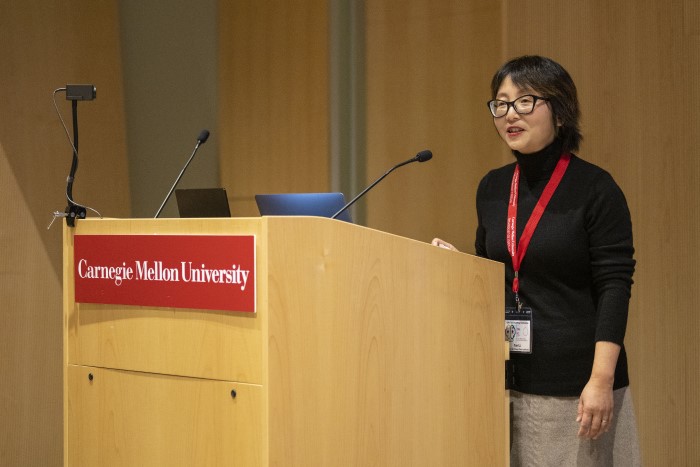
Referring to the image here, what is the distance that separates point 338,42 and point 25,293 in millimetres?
1820

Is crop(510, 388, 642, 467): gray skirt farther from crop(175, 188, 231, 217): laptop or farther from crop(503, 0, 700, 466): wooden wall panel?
crop(503, 0, 700, 466): wooden wall panel

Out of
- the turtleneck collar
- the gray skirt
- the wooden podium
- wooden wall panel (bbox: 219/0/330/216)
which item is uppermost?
wooden wall panel (bbox: 219/0/330/216)

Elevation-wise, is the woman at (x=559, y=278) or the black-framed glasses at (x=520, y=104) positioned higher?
the black-framed glasses at (x=520, y=104)

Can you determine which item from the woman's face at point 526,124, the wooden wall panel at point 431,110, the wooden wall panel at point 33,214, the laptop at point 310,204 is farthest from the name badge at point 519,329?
the wooden wall panel at point 33,214

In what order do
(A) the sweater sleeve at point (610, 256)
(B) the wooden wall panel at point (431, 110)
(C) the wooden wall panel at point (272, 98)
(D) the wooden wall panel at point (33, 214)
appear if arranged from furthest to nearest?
(C) the wooden wall panel at point (272, 98) < (B) the wooden wall panel at point (431, 110) < (D) the wooden wall panel at point (33, 214) < (A) the sweater sleeve at point (610, 256)

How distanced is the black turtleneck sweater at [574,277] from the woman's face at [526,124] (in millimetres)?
33

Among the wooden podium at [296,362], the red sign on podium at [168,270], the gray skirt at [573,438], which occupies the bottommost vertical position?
the gray skirt at [573,438]

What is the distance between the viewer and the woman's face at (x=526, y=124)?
6.50 ft

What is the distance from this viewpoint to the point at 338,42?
13.3ft

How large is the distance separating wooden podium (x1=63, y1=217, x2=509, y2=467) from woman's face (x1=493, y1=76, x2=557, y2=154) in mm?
331

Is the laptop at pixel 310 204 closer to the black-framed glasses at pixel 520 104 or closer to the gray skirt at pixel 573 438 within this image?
the black-framed glasses at pixel 520 104

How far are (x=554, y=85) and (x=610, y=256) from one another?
0.42 meters

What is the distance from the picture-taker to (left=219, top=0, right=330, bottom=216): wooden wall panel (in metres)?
4.15

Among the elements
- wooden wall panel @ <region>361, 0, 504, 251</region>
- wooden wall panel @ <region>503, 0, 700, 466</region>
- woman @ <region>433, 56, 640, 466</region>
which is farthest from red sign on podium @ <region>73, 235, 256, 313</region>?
wooden wall panel @ <region>361, 0, 504, 251</region>
